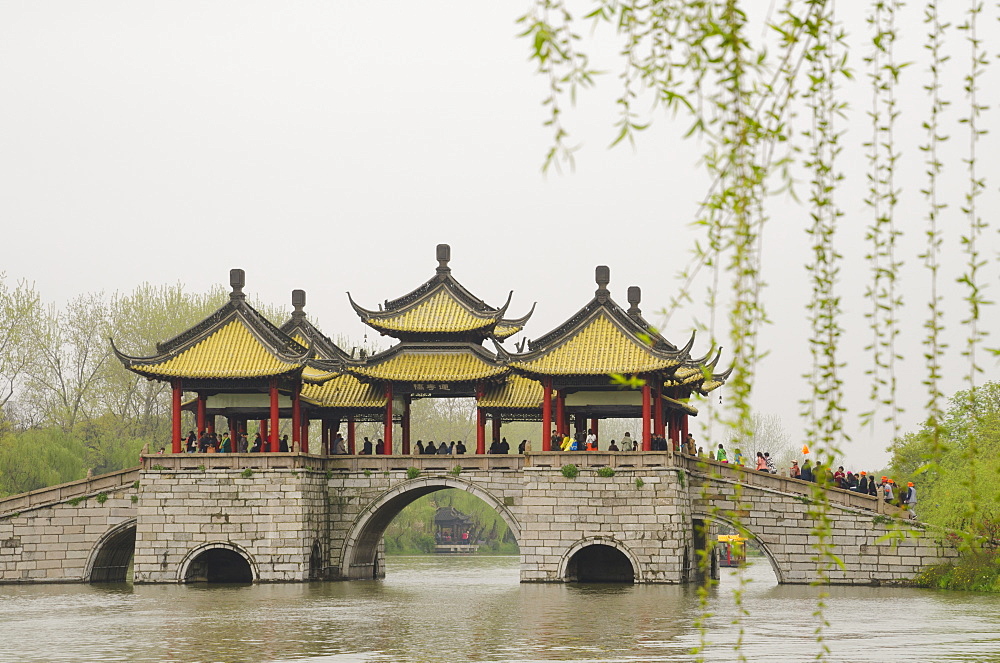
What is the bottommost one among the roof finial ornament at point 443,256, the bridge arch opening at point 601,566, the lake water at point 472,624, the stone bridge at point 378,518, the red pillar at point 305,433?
the lake water at point 472,624

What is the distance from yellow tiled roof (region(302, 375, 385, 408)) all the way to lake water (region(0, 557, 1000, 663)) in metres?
5.18

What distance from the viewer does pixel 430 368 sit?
31188mm

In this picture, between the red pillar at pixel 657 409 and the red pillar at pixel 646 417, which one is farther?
the red pillar at pixel 657 409

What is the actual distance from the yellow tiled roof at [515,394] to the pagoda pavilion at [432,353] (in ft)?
0.40

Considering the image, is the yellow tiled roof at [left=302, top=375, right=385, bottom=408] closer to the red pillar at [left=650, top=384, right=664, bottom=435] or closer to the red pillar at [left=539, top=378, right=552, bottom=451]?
the red pillar at [left=539, top=378, right=552, bottom=451]

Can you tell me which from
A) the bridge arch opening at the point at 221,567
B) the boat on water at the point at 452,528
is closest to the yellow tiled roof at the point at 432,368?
the bridge arch opening at the point at 221,567

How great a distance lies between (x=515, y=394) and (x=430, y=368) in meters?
2.26

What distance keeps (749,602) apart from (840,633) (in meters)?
5.79

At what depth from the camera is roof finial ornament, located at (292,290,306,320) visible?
3556 centimetres

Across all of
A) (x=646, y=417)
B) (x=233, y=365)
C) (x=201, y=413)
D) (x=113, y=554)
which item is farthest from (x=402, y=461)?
(x=113, y=554)

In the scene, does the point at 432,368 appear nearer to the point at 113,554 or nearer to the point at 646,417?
the point at 646,417

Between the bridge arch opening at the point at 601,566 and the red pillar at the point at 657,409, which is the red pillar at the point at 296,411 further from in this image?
the red pillar at the point at 657,409

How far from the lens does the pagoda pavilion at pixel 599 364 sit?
28.4 m

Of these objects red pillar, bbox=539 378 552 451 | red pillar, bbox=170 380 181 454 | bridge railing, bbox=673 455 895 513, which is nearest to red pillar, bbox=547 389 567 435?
red pillar, bbox=539 378 552 451
